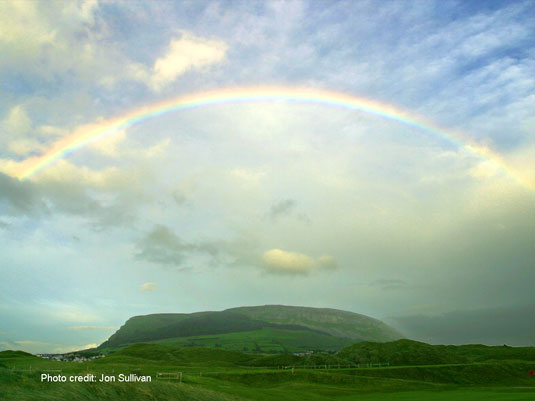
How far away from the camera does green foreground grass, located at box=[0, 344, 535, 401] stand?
3126 centimetres

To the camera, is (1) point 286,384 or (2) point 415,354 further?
(2) point 415,354

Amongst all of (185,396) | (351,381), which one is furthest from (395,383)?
(185,396)

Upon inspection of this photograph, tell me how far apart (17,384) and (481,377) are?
120533 millimetres

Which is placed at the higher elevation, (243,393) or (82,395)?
(82,395)

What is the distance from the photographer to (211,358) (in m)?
190

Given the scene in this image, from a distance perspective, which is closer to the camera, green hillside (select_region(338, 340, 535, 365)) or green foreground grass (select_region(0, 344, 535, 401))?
green foreground grass (select_region(0, 344, 535, 401))

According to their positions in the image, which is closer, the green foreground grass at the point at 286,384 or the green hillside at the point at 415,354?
the green foreground grass at the point at 286,384

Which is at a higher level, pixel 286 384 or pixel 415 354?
pixel 286 384

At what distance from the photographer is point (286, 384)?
89.3 meters

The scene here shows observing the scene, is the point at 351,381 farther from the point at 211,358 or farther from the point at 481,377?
the point at 211,358

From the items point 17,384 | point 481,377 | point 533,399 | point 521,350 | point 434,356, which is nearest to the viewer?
point 17,384

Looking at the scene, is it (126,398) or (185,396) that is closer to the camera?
(126,398)

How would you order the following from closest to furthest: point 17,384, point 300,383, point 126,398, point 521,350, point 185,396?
point 17,384
point 126,398
point 185,396
point 300,383
point 521,350

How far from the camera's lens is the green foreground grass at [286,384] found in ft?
103
